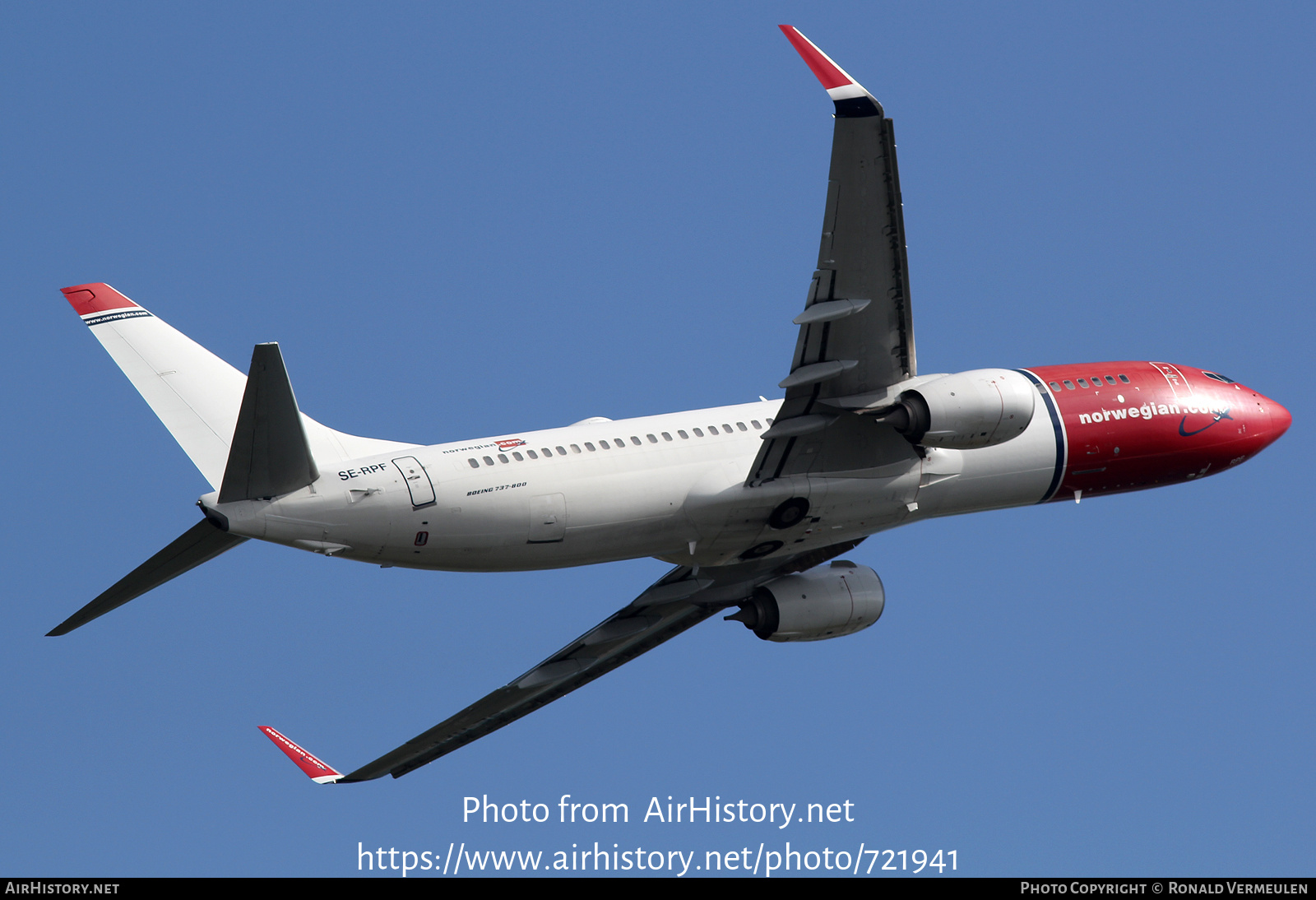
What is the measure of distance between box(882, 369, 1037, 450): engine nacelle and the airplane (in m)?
0.05

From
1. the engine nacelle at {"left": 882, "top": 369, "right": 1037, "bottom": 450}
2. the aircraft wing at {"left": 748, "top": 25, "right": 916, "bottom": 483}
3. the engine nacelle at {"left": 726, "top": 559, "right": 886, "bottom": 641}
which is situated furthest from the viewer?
the engine nacelle at {"left": 726, "top": 559, "right": 886, "bottom": 641}

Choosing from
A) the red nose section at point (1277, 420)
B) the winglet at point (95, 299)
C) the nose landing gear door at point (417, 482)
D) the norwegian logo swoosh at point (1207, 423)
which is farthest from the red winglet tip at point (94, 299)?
the red nose section at point (1277, 420)

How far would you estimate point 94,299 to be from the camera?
32969 millimetres

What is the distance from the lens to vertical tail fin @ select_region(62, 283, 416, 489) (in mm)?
32062

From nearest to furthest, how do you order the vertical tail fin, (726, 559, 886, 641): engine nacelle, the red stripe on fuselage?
the vertical tail fin
the red stripe on fuselage
(726, 559, 886, 641): engine nacelle

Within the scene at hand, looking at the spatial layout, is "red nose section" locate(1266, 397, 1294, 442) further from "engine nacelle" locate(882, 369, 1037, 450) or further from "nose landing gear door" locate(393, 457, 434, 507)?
"nose landing gear door" locate(393, 457, 434, 507)

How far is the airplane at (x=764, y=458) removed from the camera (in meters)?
29.6

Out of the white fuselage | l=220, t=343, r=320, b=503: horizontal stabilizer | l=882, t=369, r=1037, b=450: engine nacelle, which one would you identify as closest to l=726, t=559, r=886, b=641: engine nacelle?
the white fuselage

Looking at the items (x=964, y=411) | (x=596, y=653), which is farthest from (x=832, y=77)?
(x=596, y=653)

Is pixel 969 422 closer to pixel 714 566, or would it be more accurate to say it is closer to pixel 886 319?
pixel 886 319

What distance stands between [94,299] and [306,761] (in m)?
13.9

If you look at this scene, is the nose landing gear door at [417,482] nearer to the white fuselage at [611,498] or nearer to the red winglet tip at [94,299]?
the white fuselage at [611,498]

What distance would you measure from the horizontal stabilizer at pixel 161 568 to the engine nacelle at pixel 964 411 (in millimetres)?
12984
